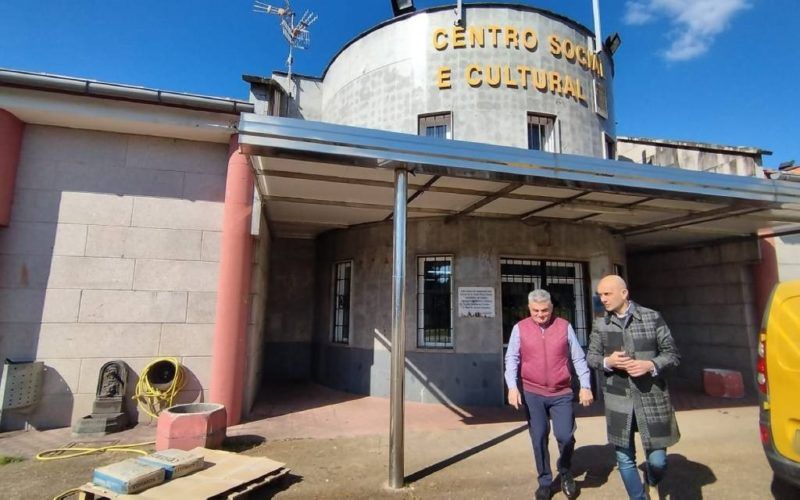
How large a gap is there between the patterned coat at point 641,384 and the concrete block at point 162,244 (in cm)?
541

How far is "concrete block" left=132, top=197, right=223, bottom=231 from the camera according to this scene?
6070 millimetres

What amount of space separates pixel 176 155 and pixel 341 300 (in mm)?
4207

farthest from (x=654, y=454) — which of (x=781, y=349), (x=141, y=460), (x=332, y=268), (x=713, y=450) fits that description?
(x=332, y=268)

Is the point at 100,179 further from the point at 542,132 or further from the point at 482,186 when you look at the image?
the point at 542,132

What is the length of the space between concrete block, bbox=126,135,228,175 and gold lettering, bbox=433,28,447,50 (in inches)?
192

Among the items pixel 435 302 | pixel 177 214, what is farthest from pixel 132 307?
pixel 435 302

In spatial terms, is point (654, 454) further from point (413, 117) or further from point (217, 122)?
point (413, 117)

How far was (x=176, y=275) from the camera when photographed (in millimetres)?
6059

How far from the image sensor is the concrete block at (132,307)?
5.77 meters

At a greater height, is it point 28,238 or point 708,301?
point 28,238

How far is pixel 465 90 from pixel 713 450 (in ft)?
23.1

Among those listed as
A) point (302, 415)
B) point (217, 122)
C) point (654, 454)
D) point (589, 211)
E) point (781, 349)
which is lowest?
point (302, 415)

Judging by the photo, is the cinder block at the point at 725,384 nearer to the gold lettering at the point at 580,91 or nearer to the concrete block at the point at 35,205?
the gold lettering at the point at 580,91

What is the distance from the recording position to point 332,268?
9.26 metres
